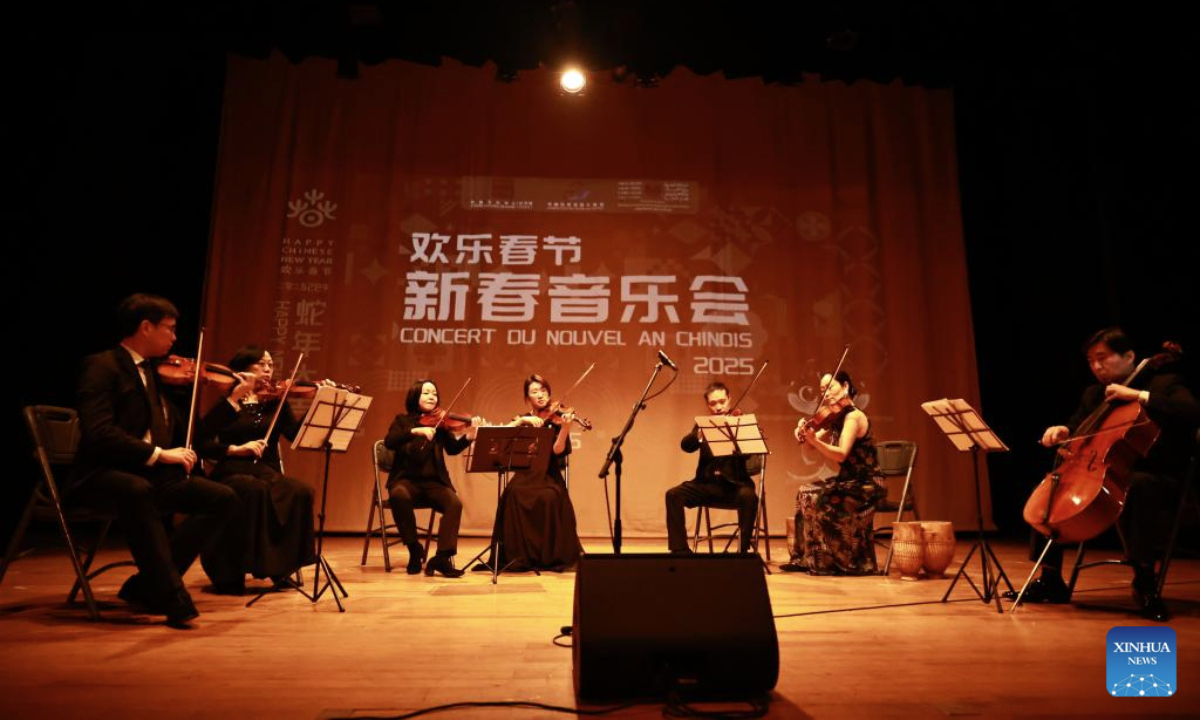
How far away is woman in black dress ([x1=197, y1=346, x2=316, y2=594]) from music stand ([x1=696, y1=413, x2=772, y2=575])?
227 centimetres

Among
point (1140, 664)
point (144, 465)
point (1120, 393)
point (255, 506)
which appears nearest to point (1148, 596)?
point (1120, 393)

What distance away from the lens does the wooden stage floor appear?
2.03 metres

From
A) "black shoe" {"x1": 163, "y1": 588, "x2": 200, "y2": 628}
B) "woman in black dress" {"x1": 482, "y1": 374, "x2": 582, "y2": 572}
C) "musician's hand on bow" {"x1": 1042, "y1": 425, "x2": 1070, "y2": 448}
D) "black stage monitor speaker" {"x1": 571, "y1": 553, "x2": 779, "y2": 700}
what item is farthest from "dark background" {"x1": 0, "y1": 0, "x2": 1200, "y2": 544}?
"black stage monitor speaker" {"x1": 571, "y1": 553, "x2": 779, "y2": 700}

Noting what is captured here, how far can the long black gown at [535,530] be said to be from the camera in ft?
15.5

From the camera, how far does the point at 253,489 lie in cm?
384

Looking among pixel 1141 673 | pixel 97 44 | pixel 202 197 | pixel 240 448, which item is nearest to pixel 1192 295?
pixel 1141 673

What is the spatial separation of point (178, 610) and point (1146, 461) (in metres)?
4.12

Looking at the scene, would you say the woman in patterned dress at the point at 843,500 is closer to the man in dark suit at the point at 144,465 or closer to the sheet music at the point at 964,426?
the sheet music at the point at 964,426

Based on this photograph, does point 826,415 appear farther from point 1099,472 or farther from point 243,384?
point 243,384

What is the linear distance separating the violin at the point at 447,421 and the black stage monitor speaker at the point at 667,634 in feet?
9.68

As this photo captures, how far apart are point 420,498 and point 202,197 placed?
A: 3.58 m

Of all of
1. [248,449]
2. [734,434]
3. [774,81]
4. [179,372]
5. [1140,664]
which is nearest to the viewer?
[1140,664]

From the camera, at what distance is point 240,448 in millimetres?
3881

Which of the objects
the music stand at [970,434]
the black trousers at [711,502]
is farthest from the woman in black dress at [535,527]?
the music stand at [970,434]
